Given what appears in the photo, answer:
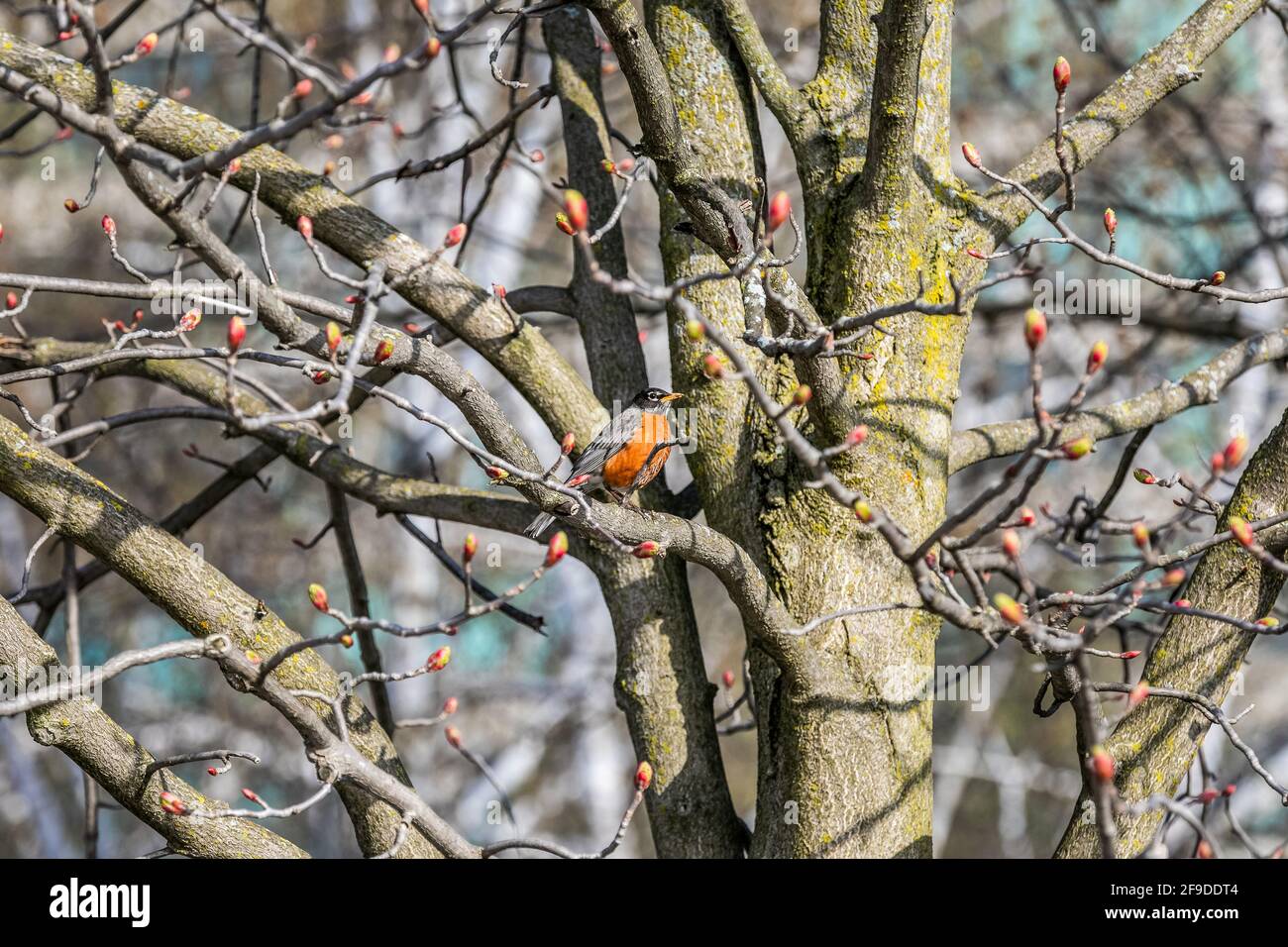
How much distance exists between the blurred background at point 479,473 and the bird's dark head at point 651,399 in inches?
203

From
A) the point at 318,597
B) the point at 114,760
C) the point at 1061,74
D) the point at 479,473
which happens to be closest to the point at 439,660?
the point at 318,597

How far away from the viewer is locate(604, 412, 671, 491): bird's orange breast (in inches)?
142

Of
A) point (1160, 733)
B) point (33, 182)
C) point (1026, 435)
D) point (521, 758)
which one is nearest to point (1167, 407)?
point (1026, 435)

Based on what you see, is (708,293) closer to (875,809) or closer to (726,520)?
(726,520)

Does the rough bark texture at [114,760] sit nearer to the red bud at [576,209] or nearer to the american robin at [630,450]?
the american robin at [630,450]

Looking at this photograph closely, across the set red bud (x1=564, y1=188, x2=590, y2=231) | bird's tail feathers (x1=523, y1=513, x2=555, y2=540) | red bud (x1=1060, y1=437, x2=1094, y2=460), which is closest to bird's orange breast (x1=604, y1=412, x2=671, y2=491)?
bird's tail feathers (x1=523, y1=513, x2=555, y2=540)

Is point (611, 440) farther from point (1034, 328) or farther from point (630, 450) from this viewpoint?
point (1034, 328)

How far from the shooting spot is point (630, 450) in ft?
12.0

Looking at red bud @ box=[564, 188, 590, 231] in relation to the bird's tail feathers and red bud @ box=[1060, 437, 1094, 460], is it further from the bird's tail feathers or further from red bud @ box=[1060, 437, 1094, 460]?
the bird's tail feathers

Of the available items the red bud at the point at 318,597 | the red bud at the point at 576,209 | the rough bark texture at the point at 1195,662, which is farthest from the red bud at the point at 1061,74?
the red bud at the point at 318,597

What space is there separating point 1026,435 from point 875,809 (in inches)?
50.4
